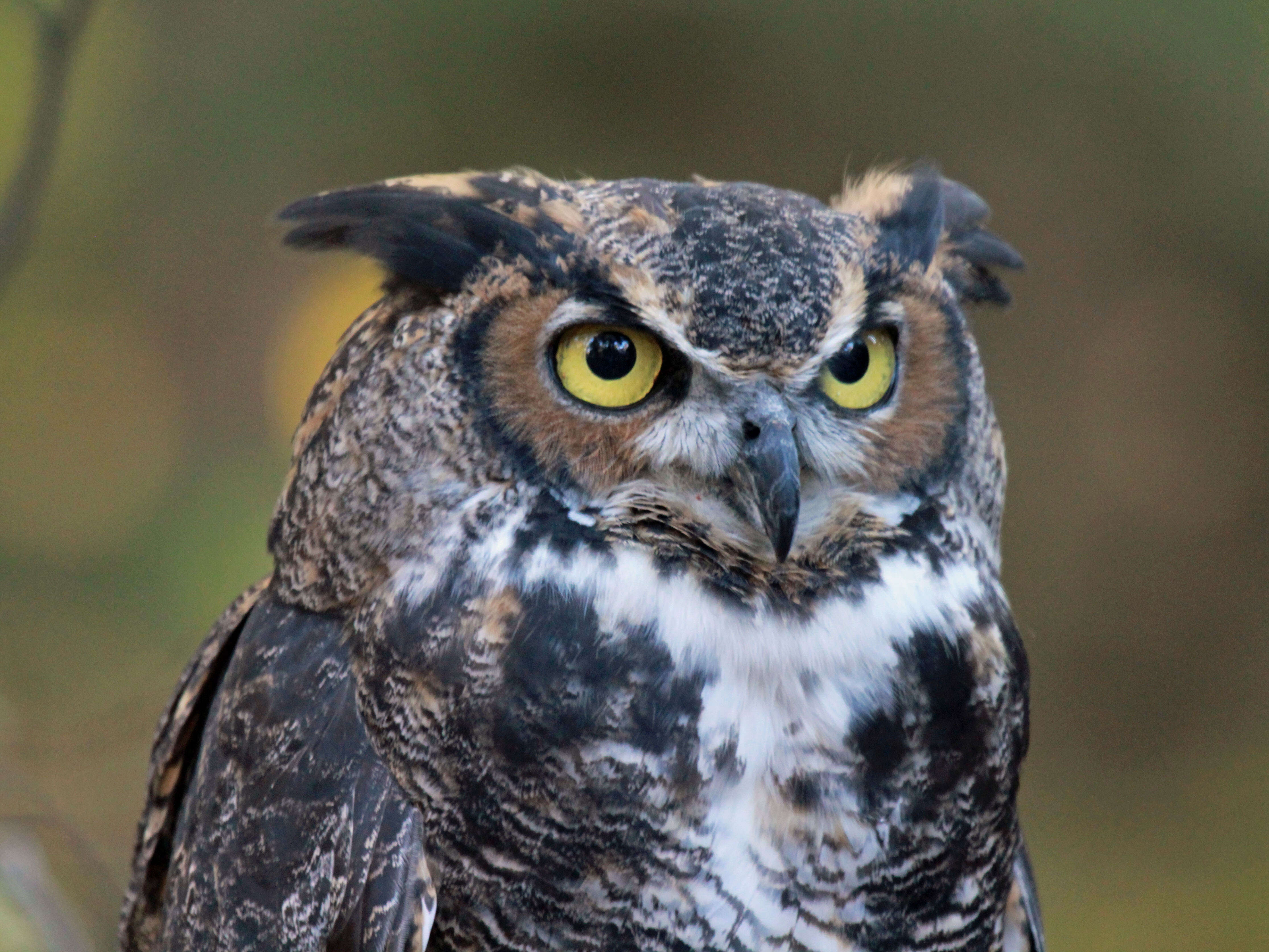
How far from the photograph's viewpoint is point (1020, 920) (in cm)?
140

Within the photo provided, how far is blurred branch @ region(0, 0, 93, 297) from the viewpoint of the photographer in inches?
51.2

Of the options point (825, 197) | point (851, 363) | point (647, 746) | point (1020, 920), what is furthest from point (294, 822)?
point (825, 197)

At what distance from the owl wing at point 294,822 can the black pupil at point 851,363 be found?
511 mm

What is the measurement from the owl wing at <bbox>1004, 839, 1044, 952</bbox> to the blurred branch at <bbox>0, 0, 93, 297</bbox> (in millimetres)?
1222

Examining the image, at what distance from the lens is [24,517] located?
9.93ft

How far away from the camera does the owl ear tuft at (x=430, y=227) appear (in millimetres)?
1132

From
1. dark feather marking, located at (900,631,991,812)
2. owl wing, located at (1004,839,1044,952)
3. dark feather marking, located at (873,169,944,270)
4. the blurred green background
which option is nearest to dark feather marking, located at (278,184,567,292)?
dark feather marking, located at (873,169,944,270)

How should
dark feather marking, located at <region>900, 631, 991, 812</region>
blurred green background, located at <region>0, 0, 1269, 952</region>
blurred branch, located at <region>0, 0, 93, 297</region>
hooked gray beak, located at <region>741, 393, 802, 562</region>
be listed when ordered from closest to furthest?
hooked gray beak, located at <region>741, 393, 802, 562</region>, dark feather marking, located at <region>900, 631, 991, 812</region>, blurred branch, located at <region>0, 0, 93, 297</region>, blurred green background, located at <region>0, 0, 1269, 952</region>

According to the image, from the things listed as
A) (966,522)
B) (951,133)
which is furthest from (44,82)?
(951,133)

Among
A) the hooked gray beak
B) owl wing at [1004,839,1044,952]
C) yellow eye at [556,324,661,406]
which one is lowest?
owl wing at [1004,839,1044,952]

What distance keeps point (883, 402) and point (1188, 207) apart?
2.58m

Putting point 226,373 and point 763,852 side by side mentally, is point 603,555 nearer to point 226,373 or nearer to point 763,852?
point 763,852

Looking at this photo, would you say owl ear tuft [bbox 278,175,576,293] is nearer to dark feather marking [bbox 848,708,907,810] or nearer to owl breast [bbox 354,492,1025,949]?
owl breast [bbox 354,492,1025,949]

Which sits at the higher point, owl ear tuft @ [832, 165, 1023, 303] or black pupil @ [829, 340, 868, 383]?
owl ear tuft @ [832, 165, 1023, 303]
